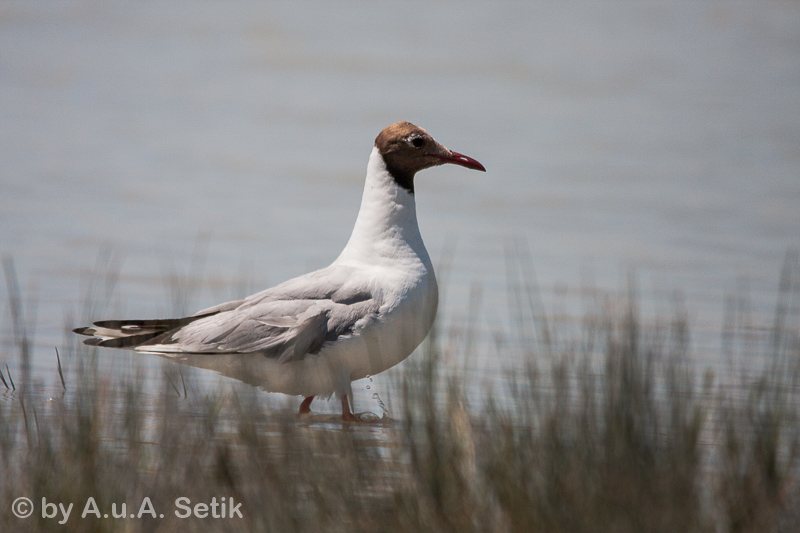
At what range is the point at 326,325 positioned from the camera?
5.93 meters

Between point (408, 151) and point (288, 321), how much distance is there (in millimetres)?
1591

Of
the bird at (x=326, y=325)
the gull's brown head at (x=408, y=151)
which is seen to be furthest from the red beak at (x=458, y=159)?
the bird at (x=326, y=325)

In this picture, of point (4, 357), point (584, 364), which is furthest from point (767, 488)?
point (4, 357)

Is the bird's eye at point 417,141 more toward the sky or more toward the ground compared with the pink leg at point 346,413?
more toward the sky

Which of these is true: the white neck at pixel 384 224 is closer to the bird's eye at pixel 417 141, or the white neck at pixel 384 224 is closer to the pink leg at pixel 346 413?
the bird's eye at pixel 417 141

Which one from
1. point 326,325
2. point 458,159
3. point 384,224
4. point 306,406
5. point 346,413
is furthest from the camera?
point 458,159

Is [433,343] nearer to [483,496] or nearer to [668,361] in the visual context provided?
[483,496]

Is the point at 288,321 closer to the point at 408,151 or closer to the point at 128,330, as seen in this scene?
the point at 128,330

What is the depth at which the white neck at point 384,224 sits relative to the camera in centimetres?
643

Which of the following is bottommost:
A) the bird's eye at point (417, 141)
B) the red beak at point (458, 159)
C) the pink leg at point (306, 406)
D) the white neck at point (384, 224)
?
the pink leg at point (306, 406)

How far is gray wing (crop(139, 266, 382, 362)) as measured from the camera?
19.4ft

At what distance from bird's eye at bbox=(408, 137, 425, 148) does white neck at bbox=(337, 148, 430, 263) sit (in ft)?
0.91

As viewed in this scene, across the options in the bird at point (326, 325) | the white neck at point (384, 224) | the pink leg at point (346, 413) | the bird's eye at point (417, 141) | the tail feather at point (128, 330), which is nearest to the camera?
the pink leg at point (346, 413)

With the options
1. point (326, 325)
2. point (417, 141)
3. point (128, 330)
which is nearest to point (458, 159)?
point (417, 141)
